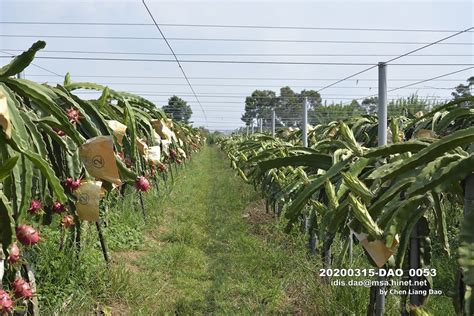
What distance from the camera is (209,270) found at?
114 inches

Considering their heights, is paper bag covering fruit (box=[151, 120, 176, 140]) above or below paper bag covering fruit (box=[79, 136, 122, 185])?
above

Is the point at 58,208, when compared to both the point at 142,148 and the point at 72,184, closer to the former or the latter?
the point at 72,184

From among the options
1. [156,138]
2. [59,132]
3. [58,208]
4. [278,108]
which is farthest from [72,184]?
[278,108]

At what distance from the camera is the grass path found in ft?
7.54

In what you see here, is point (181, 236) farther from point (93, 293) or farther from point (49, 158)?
point (49, 158)

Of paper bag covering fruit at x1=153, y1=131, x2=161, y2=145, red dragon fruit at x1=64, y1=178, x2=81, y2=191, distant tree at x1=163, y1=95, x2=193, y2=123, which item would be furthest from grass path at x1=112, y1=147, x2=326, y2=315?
distant tree at x1=163, y1=95, x2=193, y2=123

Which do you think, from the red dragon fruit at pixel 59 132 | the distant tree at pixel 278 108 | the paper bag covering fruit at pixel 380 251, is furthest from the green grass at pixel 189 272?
the distant tree at pixel 278 108

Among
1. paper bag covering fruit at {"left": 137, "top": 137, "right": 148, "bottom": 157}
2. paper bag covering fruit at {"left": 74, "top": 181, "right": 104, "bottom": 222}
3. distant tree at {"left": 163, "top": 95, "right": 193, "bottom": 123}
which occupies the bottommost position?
paper bag covering fruit at {"left": 74, "top": 181, "right": 104, "bottom": 222}

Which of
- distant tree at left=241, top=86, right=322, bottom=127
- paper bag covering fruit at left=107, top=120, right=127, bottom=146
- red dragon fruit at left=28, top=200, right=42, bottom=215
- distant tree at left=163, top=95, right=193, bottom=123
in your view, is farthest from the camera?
distant tree at left=163, top=95, right=193, bottom=123

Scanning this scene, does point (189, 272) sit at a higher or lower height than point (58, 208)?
lower

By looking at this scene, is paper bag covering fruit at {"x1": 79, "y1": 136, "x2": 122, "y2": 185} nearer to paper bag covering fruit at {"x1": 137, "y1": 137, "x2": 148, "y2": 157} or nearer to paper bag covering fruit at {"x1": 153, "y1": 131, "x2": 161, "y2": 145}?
paper bag covering fruit at {"x1": 137, "y1": 137, "x2": 148, "y2": 157}

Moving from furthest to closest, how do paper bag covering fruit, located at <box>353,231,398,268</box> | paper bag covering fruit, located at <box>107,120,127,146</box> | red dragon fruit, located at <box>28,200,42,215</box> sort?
1. paper bag covering fruit, located at <box>107,120,127,146</box>
2. red dragon fruit, located at <box>28,200,42,215</box>
3. paper bag covering fruit, located at <box>353,231,398,268</box>

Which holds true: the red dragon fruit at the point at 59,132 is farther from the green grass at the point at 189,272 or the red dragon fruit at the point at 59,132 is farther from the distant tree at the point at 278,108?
the distant tree at the point at 278,108

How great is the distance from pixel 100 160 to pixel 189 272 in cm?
171
